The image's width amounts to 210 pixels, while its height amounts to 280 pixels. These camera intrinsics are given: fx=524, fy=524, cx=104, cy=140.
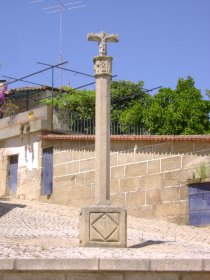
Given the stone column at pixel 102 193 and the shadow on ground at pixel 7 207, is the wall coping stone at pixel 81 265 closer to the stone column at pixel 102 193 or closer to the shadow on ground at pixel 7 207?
the stone column at pixel 102 193

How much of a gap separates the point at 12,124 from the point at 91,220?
1199 centimetres

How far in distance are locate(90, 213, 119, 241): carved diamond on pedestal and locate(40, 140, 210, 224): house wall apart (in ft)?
17.6

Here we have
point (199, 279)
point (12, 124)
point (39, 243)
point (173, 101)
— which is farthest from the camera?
point (173, 101)

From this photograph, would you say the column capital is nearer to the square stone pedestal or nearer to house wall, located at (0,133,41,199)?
the square stone pedestal

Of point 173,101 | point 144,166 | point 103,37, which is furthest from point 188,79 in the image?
point 103,37

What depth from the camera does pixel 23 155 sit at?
1934 cm

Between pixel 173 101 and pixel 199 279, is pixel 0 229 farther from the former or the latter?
pixel 173 101

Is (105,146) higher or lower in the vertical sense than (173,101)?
lower

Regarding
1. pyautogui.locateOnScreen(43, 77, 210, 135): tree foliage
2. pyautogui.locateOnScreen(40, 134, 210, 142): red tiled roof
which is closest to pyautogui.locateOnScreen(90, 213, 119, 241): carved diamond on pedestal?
pyautogui.locateOnScreen(40, 134, 210, 142): red tiled roof

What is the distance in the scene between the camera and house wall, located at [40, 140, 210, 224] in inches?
557

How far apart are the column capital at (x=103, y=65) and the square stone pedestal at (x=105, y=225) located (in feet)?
8.14

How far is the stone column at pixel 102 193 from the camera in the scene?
895 cm

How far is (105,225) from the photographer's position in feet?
29.5

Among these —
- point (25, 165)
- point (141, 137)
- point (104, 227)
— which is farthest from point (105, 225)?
point (25, 165)
